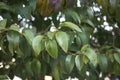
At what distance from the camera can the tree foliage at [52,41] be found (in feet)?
2.97

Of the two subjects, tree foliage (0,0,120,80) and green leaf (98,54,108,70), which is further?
green leaf (98,54,108,70)

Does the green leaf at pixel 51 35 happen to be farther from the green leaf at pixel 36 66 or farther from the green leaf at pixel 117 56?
the green leaf at pixel 117 56

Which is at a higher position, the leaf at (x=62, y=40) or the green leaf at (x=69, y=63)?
the leaf at (x=62, y=40)

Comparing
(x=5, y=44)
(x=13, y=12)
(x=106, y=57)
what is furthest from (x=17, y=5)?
(x=106, y=57)

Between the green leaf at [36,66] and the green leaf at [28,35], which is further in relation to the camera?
the green leaf at [36,66]

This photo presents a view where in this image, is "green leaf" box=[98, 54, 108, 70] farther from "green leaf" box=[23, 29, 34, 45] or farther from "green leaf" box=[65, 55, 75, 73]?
"green leaf" box=[23, 29, 34, 45]

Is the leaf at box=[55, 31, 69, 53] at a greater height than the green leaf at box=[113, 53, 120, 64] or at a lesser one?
greater

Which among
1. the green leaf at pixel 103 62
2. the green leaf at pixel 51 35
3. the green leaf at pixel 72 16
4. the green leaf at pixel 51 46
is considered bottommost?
the green leaf at pixel 103 62

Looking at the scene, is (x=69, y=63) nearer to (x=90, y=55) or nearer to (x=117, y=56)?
(x=90, y=55)

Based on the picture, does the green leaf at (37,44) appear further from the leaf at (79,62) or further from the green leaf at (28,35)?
the leaf at (79,62)

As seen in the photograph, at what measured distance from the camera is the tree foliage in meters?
0.91

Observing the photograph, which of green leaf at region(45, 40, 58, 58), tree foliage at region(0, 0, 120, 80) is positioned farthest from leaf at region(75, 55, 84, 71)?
green leaf at region(45, 40, 58, 58)

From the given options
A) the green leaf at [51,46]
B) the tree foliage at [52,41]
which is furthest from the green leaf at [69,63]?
the green leaf at [51,46]

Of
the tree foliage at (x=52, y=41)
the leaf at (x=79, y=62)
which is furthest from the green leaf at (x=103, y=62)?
the leaf at (x=79, y=62)
